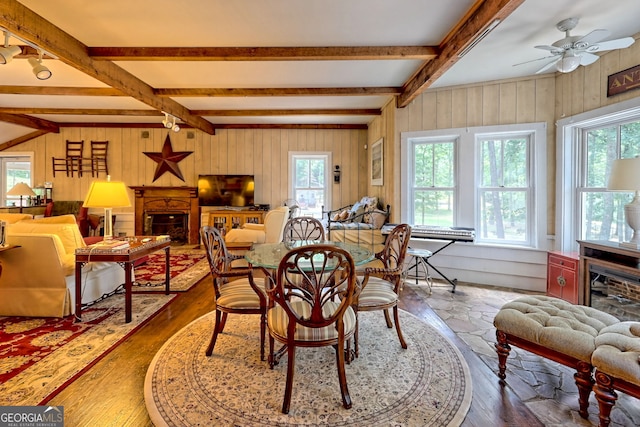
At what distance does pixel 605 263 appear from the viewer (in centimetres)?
254

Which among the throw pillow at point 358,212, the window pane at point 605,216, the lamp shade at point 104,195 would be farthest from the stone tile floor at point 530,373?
the lamp shade at point 104,195

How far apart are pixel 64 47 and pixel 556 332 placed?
4550 millimetres

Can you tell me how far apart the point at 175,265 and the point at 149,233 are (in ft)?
8.33

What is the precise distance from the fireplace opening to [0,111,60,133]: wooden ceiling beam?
2916mm

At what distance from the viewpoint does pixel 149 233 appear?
6.91 meters

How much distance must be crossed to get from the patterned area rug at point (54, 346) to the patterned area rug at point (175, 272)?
21.4 inches

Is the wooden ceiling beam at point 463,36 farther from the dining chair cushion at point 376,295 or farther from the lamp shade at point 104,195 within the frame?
the lamp shade at point 104,195

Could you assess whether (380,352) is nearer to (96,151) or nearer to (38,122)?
(96,151)

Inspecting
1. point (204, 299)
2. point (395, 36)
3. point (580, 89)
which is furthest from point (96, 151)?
point (580, 89)

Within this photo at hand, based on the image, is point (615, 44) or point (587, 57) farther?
point (587, 57)

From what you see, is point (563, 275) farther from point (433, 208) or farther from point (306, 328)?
point (306, 328)

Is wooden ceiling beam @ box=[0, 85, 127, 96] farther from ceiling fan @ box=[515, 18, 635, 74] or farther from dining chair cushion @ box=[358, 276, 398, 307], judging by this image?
ceiling fan @ box=[515, 18, 635, 74]

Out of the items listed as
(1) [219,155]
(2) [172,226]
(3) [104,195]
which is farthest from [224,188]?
(3) [104,195]

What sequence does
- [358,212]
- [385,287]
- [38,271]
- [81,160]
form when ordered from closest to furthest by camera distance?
[385,287]
[38,271]
[358,212]
[81,160]
